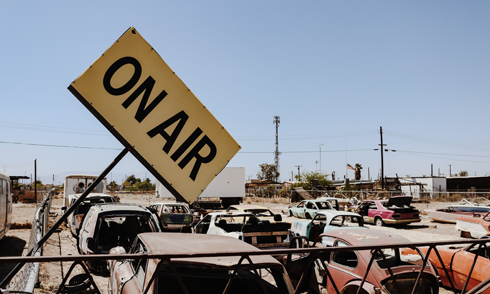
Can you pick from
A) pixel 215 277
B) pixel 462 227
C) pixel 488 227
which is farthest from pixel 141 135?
pixel 462 227

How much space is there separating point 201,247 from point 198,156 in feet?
6.69

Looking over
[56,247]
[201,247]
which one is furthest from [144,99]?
[56,247]

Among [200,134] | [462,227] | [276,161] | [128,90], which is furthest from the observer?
[276,161]

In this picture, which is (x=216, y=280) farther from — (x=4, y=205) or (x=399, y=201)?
(x=399, y=201)

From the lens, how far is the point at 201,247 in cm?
427

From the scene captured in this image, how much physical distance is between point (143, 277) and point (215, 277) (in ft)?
3.08

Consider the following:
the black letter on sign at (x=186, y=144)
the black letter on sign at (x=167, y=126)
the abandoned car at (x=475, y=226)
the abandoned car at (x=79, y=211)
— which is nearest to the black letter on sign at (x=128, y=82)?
the black letter on sign at (x=167, y=126)

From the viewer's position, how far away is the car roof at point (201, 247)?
366cm

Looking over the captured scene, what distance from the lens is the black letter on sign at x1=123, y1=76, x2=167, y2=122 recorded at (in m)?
2.50

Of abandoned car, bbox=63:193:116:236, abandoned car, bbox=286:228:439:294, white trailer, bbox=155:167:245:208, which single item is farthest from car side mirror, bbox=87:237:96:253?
white trailer, bbox=155:167:245:208

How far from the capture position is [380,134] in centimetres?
4656

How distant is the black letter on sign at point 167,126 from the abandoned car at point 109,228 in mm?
5814

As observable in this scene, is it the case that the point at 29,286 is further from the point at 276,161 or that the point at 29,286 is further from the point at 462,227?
the point at 276,161

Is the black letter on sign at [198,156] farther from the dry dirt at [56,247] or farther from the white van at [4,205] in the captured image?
the white van at [4,205]
